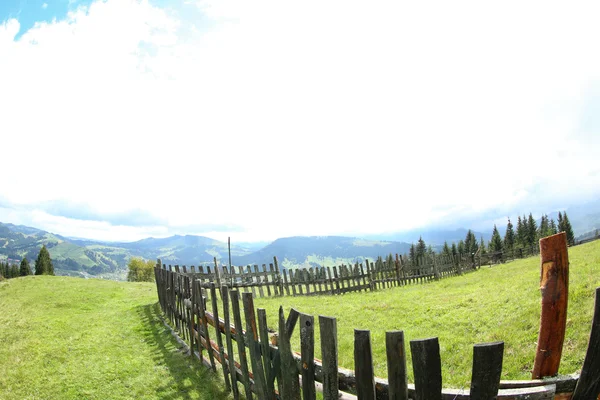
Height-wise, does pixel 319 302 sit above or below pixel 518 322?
below

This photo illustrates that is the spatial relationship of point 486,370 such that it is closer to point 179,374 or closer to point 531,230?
point 179,374

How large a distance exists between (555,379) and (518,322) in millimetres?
5359

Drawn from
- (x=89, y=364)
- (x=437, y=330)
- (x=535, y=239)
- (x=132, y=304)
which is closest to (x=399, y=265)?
(x=437, y=330)

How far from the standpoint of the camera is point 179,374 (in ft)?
27.5

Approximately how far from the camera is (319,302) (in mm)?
15703

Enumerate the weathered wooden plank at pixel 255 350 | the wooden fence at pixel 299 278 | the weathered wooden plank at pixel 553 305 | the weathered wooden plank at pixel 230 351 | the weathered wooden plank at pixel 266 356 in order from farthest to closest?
the wooden fence at pixel 299 278 → the weathered wooden plank at pixel 230 351 → the weathered wooden plank at pixel 255 350 → the weathered wooden plank at pixel 266 356 → the weathered wooden plank at pixel 553 305

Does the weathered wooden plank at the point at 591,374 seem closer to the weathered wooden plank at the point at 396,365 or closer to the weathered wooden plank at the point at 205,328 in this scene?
the weathered wooden plank at the point at 396,365

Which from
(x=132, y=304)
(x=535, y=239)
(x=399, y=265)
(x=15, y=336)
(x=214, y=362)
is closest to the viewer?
(x=214, y=362)

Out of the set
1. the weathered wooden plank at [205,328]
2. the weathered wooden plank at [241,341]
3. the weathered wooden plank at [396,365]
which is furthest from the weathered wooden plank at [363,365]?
the weathered wooden plank at [205,328]

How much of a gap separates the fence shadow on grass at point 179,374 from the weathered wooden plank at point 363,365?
4805 millimetres

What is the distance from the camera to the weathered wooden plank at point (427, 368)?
247 cm

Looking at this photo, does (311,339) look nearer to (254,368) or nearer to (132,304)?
(254,368)

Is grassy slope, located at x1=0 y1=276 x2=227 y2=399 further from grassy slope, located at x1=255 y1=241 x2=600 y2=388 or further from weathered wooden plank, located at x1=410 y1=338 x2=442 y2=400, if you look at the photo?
weathered wooden plank, located at x1=410 y1=338 x2=442 y2=400

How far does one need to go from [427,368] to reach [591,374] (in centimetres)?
132
